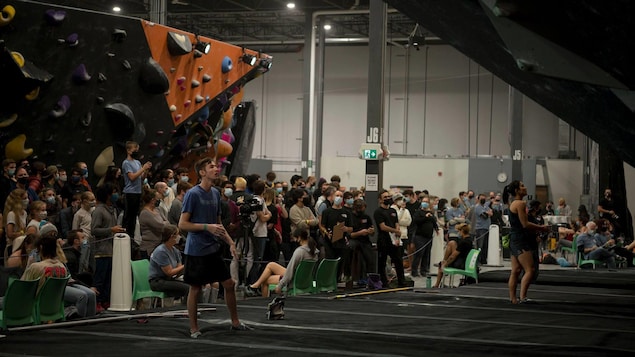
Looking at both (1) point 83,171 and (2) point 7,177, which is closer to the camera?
(2) point 7,177

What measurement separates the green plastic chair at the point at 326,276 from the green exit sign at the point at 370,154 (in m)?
3.74

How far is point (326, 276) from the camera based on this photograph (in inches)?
523

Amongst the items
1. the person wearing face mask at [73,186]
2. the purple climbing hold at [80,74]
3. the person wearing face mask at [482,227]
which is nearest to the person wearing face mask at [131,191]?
the person wearing face mask at [73,186]

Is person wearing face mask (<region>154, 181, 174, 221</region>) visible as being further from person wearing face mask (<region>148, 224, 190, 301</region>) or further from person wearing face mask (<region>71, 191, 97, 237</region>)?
person wearing face mask (<region>148, 224, 190, 301</region>)

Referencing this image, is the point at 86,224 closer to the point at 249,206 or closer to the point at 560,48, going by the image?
the point at 249,206

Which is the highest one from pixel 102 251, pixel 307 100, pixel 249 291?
pixel 307 100

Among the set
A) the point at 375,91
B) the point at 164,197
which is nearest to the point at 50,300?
the point at 164,197

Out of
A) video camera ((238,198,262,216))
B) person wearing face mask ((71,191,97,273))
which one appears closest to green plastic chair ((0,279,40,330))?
person wearing face mask ((71,191,97,273))

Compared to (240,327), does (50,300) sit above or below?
above

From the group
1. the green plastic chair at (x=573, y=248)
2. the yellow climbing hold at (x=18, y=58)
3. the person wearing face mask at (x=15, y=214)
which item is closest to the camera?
the person wearing face mask at (x=15, y=214)

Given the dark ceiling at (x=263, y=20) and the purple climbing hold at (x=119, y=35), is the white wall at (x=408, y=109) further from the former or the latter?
the purple climbing hold at (x=119, y=35)

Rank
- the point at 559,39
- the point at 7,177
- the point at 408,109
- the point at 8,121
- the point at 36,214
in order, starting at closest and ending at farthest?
the point at 559,39, the point at 36,214, the point at 7,177, the point at 8,121, the point at 408,109

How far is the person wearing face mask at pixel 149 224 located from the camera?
11.5m

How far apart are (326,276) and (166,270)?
3399 mm
